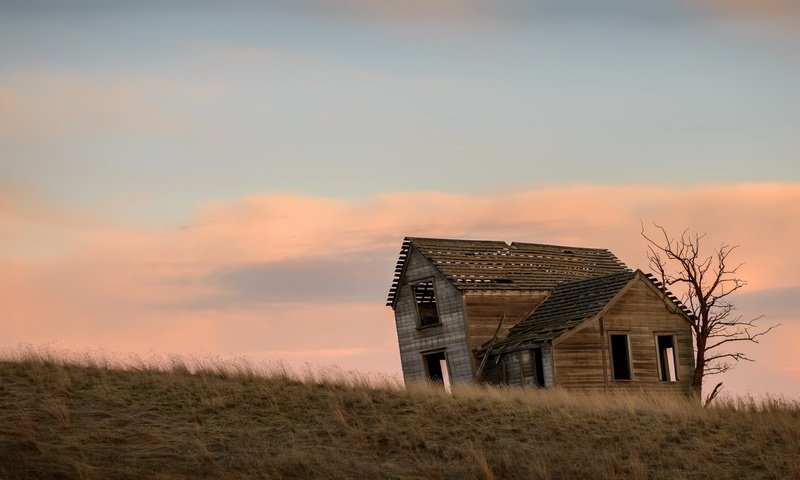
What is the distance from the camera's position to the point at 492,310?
132 ft

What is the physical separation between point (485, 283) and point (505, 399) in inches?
516

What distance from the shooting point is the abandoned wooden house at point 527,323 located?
37812mm

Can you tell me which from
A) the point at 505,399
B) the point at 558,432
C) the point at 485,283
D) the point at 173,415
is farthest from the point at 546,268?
the point at 173,415

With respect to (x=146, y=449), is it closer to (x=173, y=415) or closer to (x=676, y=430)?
(x=173, y=415)

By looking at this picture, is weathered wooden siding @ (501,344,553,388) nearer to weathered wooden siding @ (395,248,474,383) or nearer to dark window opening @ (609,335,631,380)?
weathered wooden siding @ (395,248,474,383)

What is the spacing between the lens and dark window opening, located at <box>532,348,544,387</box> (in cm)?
3747

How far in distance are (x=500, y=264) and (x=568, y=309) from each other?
4.38 m

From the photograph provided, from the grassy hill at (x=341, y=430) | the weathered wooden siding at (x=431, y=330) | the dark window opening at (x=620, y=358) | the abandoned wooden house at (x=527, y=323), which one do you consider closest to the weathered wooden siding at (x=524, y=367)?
the abandoned wooden house at (x=527, y=323)

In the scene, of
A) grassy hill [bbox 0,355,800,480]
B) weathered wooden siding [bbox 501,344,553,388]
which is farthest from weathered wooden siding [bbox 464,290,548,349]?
grassy hill [bbox 0,355,800,480]

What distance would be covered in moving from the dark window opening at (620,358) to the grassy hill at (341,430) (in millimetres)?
9725

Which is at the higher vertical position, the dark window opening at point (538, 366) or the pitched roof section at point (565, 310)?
the pitched roof section at point (565, 310)

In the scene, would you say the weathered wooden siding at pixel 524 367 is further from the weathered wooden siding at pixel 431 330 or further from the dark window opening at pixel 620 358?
the dark window opening at pixel 620 358

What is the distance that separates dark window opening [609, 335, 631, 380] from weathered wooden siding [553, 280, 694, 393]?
232 millimetres

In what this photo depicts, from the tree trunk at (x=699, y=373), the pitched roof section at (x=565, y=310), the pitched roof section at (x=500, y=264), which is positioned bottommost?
the tree trunk at (x=699, y=373)
